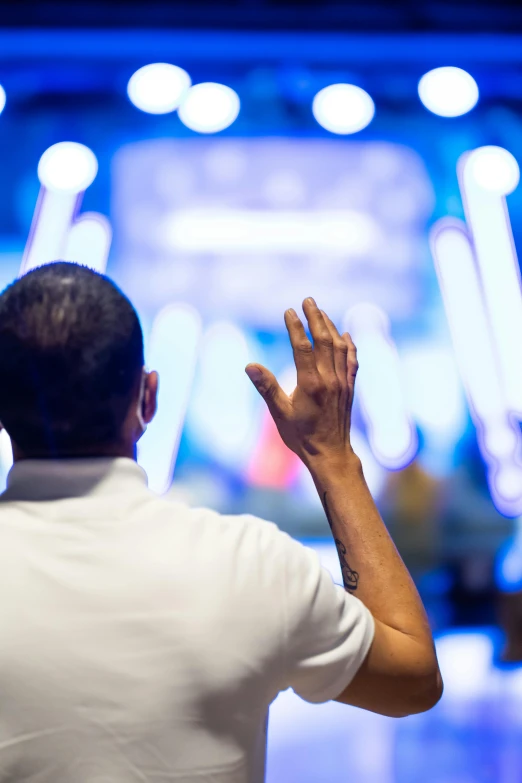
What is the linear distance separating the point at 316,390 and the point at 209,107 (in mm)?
2580

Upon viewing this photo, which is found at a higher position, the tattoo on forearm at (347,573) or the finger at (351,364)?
the finger at (351,364)

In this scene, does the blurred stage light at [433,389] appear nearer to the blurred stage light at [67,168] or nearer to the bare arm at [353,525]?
the blurred stage light at [67,168]

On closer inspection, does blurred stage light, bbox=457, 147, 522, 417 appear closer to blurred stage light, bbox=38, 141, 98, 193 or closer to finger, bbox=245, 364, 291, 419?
blurred stage light, bbox=38, 141, 98, 193

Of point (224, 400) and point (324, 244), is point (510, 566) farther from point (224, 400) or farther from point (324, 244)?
point (324, 244)

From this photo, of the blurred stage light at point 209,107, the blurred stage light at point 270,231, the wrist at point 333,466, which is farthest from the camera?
the blurred stage light at point 270,231

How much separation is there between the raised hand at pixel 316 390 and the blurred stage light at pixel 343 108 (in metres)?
2.48

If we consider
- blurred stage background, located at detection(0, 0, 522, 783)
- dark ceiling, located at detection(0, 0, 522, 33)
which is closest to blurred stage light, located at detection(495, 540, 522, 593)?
blurred stage background, located at detection(0, 0, 522, 783)

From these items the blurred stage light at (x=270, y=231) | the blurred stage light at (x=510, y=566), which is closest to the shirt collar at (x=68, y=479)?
the blurred stage light at (x=270, y=231)

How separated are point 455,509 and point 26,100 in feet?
8.62

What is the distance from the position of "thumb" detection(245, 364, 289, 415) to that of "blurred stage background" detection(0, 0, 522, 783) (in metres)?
1.61

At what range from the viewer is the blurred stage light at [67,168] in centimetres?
313

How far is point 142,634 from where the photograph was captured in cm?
82

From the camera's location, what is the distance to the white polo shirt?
812mm

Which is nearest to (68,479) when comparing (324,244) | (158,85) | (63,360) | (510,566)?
(63,360)
